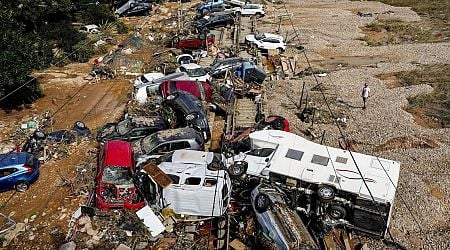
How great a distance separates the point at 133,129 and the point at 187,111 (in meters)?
2.29

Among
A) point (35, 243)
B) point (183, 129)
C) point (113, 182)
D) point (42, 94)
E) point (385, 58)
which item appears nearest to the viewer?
point (35, 243)

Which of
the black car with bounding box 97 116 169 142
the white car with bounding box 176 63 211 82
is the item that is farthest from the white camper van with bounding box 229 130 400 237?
the white car with bounding box 176 63 211 82

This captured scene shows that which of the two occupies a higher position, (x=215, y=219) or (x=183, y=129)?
(x=183, y=129)

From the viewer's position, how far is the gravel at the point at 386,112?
13641mm

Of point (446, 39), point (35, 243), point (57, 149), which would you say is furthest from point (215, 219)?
point (446, 39)

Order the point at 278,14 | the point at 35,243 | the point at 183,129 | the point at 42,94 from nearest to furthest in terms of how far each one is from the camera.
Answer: the point at 35,243, the point at 183,129, the point at 42,94, the point at 278,14

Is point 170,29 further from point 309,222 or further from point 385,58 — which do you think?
point 309,222

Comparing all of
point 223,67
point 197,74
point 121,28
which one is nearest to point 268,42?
point 223,67

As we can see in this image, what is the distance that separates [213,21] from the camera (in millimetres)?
33688

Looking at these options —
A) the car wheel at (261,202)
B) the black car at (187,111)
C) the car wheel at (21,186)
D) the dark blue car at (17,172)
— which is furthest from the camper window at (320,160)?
the car wheel at (21,186)

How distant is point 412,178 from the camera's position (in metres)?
15.4

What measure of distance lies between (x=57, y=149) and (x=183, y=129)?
16.5ft

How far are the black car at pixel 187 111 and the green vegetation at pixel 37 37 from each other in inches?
284

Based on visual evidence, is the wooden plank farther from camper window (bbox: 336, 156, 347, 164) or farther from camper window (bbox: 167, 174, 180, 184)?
camper window (bbox: 336, 156, 347, 164)
